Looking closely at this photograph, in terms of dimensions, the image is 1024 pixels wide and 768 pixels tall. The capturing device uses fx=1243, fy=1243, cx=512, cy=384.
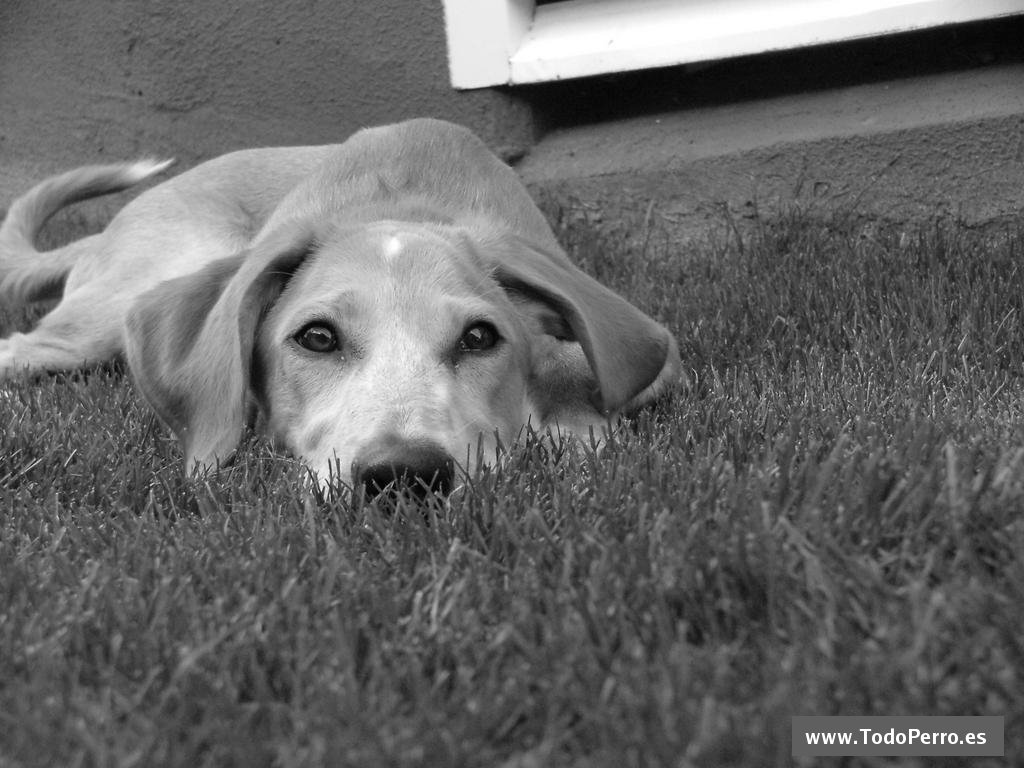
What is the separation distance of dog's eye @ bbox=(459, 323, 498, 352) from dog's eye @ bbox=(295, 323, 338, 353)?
0.28 m

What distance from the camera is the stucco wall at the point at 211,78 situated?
515cm

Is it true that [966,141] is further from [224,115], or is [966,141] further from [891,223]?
[224,115]

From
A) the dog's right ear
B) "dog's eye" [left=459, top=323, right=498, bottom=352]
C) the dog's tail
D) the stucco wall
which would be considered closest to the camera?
the dog's right ear

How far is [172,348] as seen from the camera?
2789 mm

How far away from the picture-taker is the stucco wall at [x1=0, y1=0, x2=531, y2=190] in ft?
16.9

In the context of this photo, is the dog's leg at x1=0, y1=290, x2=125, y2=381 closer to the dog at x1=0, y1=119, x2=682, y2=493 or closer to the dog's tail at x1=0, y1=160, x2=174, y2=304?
the dog at x1=0, y1=119, x2=682, y2=493

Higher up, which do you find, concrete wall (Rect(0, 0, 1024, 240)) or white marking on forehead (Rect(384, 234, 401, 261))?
white marking on forehead (Rect(384, 234, 401, 261))

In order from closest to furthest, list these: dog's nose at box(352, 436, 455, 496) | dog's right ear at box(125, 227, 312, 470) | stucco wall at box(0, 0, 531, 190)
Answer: dog's nose at box(352, 436, 455, 496) → dog's right ear at box(125, 227, 312, 470) → stucco wall at box(0, 0, 531, 190)

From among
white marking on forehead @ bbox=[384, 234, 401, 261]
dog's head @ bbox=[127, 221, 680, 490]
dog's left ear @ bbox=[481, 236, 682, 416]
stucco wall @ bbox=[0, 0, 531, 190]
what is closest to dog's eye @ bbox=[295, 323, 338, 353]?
dog's head @ bbox=[127, 221, 680, 490]

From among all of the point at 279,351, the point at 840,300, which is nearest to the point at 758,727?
the point at 279,351

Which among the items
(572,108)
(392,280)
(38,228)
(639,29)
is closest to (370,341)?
(392,280)

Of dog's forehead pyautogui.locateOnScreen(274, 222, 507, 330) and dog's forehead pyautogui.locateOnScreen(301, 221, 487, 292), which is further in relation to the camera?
dog's forehead pyautogui.locateOnScreen(301, 221, 487, 292)

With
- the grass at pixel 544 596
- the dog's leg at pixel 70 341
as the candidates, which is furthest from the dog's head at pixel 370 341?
the dog's leg at pixel 70 341

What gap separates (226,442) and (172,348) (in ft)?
1.10
